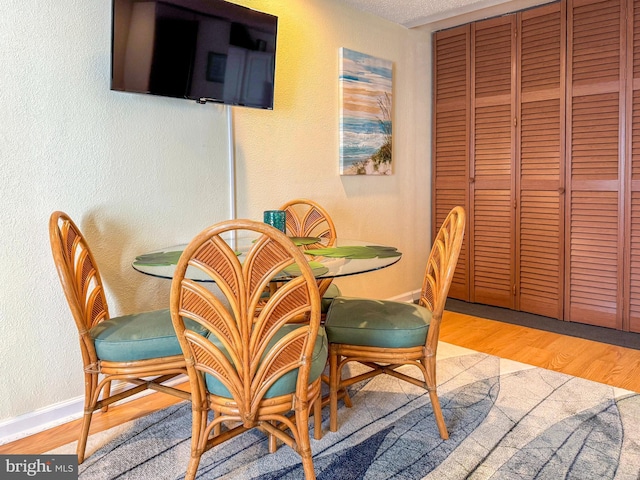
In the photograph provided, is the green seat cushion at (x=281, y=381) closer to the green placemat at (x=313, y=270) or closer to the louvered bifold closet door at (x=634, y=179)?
the green placemat at (x=313, y=270)

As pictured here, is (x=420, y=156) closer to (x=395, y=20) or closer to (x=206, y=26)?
(x=395, y=20)

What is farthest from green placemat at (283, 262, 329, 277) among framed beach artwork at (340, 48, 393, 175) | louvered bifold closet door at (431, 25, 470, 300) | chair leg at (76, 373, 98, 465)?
louvered bifold closet door at (431, 25, 470, 300)

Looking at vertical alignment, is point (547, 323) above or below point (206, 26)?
below

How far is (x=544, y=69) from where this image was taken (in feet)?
11.7

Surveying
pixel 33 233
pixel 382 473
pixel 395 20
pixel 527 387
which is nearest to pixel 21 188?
pixel 33 233

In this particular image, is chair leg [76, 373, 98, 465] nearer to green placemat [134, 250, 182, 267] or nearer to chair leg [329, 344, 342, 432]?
green placemat [134, 250, 182, 267]

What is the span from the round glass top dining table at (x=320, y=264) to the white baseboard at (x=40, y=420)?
75 cm

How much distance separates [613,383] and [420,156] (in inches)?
90.7

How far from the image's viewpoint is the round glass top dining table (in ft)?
5.66

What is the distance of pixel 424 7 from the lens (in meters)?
3.58

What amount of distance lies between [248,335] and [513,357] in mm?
2035

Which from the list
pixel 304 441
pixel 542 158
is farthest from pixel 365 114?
pixel 304 441

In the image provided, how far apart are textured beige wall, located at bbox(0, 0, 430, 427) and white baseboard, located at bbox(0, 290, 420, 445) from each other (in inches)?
1.0

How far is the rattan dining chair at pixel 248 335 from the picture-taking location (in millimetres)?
1449
